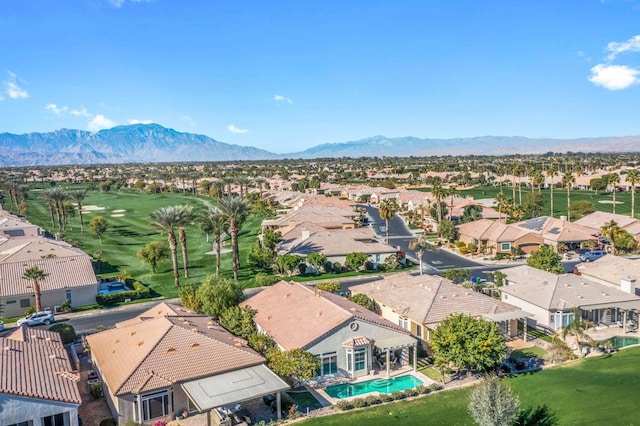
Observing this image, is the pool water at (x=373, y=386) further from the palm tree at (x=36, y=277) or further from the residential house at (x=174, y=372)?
the palm tree at (x=36, y=277)

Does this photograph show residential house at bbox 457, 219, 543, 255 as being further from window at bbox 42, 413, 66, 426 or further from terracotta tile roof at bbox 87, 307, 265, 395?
window at bbox 42, 413, 66, 426

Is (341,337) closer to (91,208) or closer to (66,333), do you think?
(66,333)

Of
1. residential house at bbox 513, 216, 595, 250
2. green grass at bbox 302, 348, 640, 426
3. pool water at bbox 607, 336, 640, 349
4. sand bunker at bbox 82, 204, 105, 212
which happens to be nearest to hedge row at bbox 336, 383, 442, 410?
green grass at bbox 302, 348, 640, 426

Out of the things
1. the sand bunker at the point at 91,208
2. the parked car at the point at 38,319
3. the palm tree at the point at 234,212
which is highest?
the palm tree at the point at 234,212

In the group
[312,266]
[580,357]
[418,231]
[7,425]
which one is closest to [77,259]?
[312,266]

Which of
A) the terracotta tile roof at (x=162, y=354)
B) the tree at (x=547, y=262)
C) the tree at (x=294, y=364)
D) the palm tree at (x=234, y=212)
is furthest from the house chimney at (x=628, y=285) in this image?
the palm tree at (x=234, y=212)
